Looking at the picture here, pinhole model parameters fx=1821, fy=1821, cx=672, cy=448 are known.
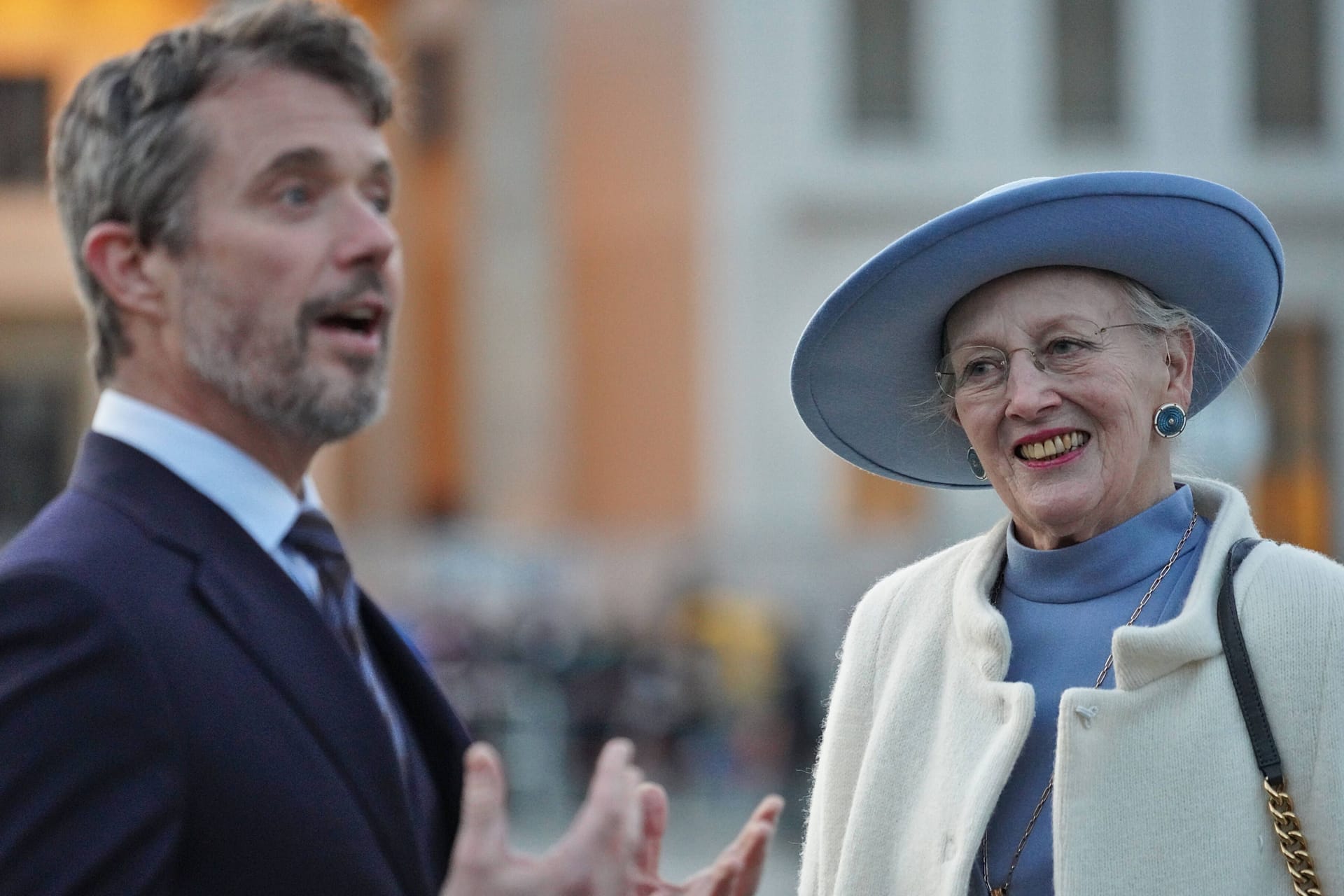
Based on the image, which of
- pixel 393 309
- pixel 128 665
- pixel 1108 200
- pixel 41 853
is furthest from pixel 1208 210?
pixel 41 853

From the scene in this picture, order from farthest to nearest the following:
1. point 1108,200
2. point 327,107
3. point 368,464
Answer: point 368,464, point 327,107, point 1108,200

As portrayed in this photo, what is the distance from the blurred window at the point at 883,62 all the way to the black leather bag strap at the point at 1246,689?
19.5 metres

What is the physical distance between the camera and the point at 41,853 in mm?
2131

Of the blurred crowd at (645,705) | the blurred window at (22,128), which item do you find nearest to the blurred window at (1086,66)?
the blurred crowd at (645,705)

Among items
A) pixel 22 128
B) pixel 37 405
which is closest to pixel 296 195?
pixel 37 405

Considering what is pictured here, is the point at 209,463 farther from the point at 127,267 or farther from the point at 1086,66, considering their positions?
the point at 1086,66

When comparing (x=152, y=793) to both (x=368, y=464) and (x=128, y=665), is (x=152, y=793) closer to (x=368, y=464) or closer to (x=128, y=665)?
(x=128, y=665)

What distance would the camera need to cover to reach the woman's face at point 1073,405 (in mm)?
2678

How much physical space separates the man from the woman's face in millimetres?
656

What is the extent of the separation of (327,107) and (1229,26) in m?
21.1

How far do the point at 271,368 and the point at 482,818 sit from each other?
0.93 m

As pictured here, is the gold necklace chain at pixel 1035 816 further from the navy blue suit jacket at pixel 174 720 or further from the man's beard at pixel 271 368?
the man's beard at pixel 271 368

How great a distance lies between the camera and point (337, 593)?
2.80 metres

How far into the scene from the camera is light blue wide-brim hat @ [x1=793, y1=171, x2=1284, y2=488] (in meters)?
2.62
